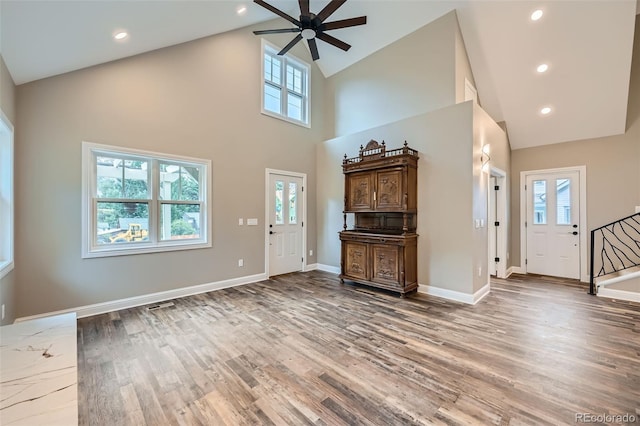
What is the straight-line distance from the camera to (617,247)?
481 cm

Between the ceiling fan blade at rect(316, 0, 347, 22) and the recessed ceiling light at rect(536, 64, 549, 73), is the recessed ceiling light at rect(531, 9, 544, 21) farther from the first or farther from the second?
the ceiling fan blade at rect(316, 0, 347, 22)

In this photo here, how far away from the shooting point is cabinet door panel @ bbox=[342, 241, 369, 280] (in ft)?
15.1

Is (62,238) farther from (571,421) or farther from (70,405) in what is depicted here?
(571,421)

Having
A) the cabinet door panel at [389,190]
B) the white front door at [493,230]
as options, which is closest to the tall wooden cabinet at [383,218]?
the cabinet door panel at [389,190]

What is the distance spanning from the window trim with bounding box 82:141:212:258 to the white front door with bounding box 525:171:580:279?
21.3ft

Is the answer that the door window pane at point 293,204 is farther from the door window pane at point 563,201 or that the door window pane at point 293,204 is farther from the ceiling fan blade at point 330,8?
the door window pane at point 563,201

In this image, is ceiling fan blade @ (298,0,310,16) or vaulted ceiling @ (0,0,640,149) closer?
vaulted ceiling @ (0,0,640,149)

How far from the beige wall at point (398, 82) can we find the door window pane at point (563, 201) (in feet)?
10.4

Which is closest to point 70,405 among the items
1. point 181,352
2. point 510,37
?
point 181,352

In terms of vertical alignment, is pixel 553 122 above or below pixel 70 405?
above

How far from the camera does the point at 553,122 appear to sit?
512cm

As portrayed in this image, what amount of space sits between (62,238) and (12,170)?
88cm

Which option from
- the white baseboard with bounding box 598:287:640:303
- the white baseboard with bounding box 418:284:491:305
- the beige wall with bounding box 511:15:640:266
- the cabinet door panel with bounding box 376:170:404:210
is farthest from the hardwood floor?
the beige wall with bounding box 511:15:640:266

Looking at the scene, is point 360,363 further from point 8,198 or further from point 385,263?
point 8,198
